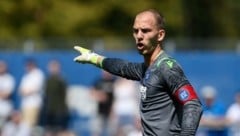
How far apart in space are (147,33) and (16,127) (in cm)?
1254

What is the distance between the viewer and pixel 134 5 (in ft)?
107

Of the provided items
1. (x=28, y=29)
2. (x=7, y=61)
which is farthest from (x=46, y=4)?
(x=7, y=61)

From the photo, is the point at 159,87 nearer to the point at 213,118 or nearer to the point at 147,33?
the point at 147,33

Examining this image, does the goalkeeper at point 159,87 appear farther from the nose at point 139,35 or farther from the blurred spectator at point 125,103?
the blurred spectator at point 125,103

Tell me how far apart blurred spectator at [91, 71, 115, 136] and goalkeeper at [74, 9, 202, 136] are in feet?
36.8

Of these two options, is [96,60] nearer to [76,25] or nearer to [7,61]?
[7,61]

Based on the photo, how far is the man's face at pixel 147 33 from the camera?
27.0 feet

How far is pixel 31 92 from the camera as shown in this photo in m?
20.8

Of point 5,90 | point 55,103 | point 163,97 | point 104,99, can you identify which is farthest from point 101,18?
point 163,97

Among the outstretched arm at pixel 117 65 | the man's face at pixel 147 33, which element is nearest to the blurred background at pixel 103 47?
the outstretched arm at pixel 117 65

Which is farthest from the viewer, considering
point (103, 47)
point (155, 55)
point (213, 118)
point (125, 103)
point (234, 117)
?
point (103, 47)

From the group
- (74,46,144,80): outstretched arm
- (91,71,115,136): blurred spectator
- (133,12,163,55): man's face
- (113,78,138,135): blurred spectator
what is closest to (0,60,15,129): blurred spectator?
(91,71,115,136): blurred spectator

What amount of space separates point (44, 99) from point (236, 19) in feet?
48.6

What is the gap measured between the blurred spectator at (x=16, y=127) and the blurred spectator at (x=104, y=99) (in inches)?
62.6
